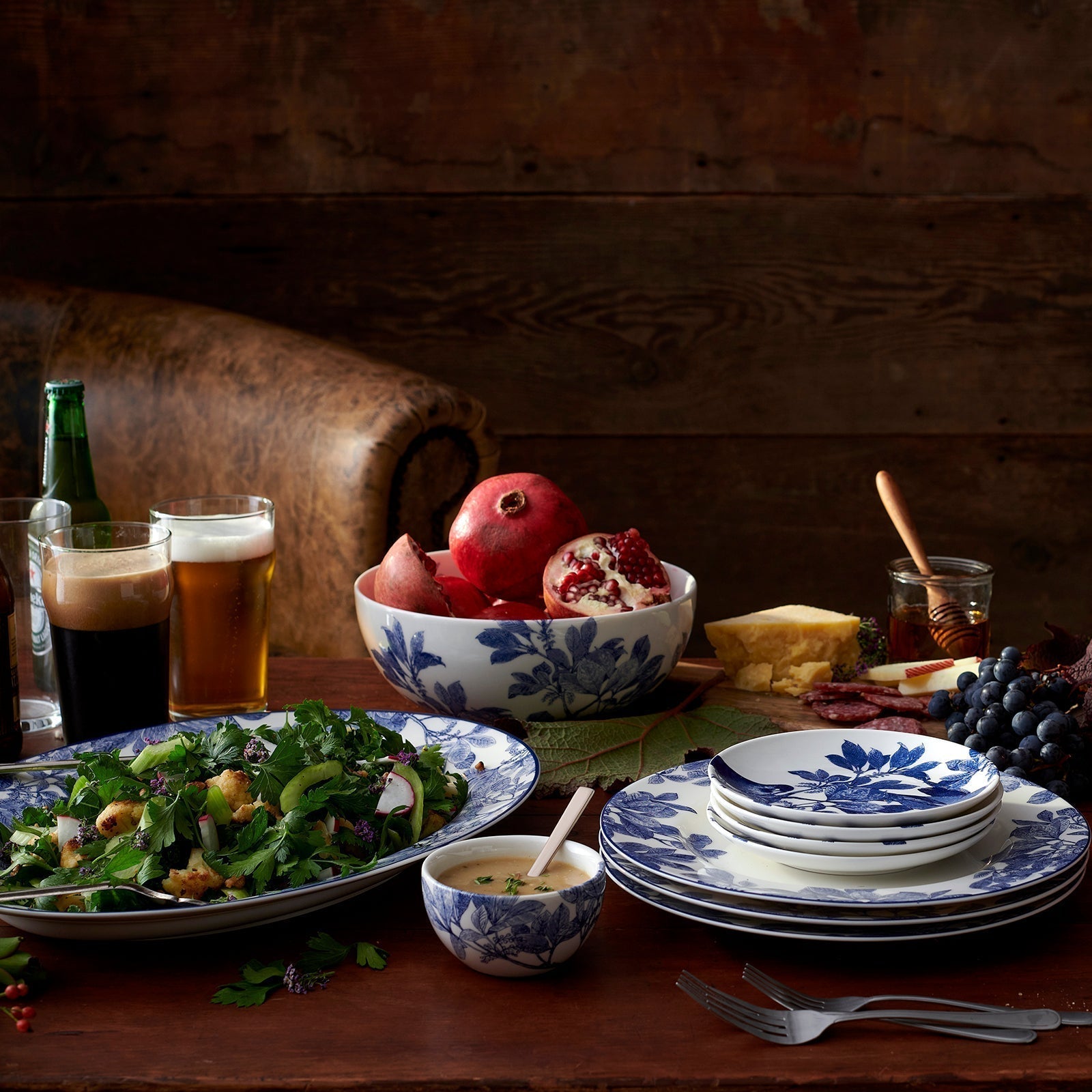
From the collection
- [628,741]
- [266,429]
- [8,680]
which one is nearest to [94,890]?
[8,680]

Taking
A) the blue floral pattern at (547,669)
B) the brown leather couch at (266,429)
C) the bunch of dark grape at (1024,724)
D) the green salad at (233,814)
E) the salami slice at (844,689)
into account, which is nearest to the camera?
the green salad at (233,814)

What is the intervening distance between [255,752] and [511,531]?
42 cm

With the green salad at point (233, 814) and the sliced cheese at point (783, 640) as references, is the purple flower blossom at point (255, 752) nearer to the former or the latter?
the green salad at point (233, 814)

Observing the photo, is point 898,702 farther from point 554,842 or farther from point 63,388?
point 63,388

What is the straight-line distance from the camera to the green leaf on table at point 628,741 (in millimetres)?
942

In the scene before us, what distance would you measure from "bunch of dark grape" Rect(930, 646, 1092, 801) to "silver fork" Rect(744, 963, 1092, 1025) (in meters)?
0.30

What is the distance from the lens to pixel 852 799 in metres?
0.75

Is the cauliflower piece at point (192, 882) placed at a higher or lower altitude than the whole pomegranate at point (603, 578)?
lower

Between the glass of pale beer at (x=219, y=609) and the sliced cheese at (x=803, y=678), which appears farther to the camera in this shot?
the sliced cheese at (x=803, y=678)

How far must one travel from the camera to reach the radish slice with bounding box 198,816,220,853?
0.70m

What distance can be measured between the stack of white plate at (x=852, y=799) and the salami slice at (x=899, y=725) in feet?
0.75

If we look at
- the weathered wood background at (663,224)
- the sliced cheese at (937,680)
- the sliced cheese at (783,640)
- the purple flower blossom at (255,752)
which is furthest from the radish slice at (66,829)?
the weathered wood background at (663,224)

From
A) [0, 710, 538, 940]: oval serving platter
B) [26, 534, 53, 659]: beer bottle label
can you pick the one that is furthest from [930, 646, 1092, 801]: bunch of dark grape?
[26, 534, 53, 659]: beer bottle label

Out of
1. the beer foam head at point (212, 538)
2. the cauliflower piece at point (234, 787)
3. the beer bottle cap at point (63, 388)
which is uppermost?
the beer bottle cap at point (63, 388)
